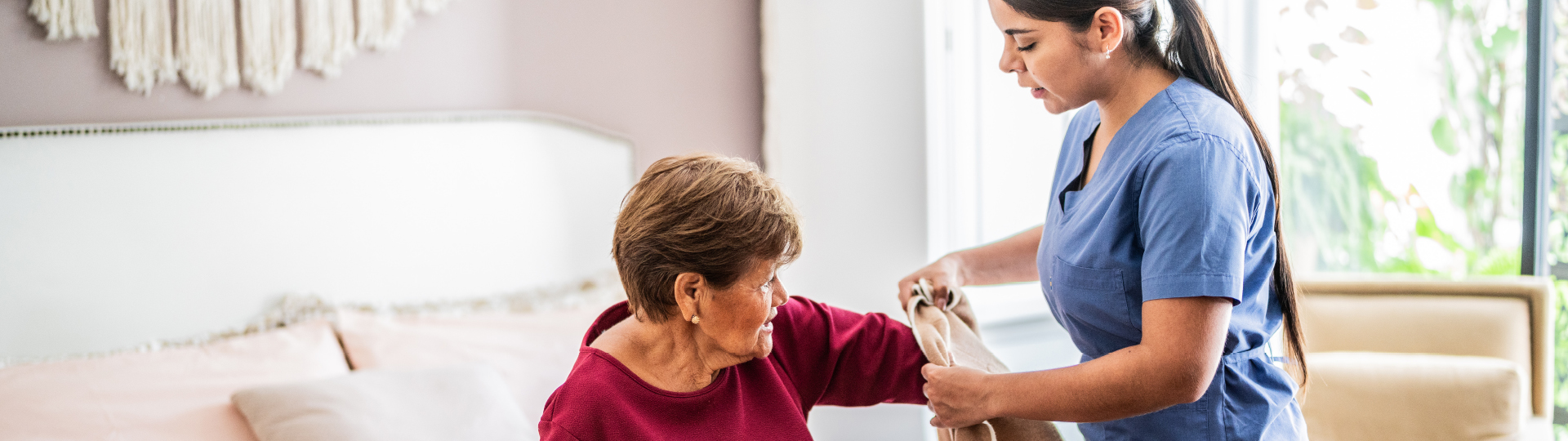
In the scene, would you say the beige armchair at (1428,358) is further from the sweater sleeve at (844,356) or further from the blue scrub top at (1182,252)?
the sweater sleeve at (844,356)

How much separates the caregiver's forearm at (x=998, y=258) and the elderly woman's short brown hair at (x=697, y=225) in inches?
17.1

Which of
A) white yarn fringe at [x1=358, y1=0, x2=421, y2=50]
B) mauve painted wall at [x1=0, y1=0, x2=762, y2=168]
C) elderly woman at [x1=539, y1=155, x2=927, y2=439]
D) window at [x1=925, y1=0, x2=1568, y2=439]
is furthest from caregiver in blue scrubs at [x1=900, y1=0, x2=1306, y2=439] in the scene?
white yarn fringe at [x1=358, y1=0, x2=421, y2=50]

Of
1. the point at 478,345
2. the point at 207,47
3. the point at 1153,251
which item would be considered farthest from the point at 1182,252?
the point at 207,47

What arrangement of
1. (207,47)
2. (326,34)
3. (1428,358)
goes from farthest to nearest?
(1428,358) < (326,34) < (207,47)

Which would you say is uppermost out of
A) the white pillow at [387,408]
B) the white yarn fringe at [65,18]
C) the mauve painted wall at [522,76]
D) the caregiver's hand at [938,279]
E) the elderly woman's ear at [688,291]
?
the white yarn fringe at [65,18]

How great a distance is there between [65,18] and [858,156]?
1535mm

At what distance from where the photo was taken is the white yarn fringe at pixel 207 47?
174 centimetres

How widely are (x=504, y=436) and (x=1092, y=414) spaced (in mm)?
999

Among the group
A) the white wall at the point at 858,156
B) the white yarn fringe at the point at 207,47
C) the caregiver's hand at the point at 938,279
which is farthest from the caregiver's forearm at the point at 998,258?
the white yarn fringe at the point at 207,47

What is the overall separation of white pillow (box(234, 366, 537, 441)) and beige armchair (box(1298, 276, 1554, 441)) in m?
1.59

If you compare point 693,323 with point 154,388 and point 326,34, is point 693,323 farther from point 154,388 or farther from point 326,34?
Answer: point 326,34

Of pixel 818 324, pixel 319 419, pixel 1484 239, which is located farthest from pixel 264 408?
pixel 1484 239

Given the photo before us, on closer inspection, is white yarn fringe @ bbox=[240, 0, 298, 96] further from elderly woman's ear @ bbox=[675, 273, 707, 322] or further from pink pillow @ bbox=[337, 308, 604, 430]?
elderly woman's ear @ bbox=[675, 273, 707, 322]

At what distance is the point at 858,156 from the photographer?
2113mm
